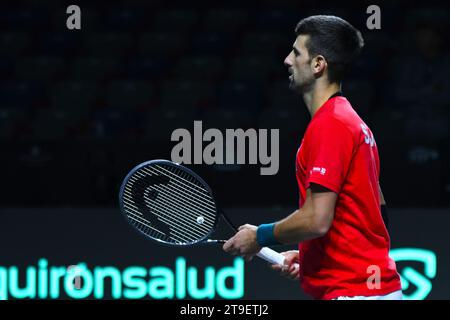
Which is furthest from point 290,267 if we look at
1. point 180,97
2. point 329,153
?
point 180,97

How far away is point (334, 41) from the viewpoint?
3.24 metres

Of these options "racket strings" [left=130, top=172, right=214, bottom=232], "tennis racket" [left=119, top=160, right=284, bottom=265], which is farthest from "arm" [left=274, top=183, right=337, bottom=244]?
"racket strings" [left=130, top=172, right=214, bottom=232]

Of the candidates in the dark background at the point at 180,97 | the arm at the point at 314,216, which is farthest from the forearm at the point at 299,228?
the dark background at the point at 180,97

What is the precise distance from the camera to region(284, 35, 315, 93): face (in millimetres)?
3283

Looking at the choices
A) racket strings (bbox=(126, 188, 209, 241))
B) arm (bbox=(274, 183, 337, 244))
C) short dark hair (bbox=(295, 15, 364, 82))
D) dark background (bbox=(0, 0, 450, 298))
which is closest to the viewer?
arm (bbox=(274, 183, 337, 244))

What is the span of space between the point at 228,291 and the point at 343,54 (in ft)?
9.86

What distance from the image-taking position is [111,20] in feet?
31.2

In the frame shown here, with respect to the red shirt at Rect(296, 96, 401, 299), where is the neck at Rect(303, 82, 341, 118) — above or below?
above

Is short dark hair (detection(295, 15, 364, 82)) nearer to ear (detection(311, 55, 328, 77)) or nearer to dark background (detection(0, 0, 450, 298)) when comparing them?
ear (detection(311, 55, 328, 77))

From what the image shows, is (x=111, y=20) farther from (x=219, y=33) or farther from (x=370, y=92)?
(x=370, y=92)

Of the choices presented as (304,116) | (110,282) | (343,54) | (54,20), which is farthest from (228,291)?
(54,20)

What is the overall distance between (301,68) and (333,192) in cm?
43

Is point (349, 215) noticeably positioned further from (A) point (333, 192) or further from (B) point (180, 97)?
(B) point (180, 97)

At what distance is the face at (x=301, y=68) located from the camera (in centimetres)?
328
